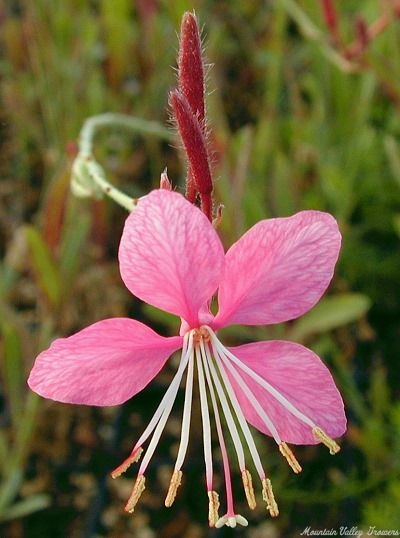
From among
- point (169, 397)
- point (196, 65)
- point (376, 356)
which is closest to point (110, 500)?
point (376, 356)

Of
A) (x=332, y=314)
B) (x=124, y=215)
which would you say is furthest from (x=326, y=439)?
(x=124, y=215)

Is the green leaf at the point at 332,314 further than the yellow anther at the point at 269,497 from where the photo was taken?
Yes

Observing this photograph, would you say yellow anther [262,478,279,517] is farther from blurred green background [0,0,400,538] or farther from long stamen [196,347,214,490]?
blurred green background [0,0,400,538]

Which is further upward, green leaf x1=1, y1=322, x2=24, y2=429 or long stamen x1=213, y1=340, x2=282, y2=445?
long stamen x1=213, y1=340, x2=282, y2=445

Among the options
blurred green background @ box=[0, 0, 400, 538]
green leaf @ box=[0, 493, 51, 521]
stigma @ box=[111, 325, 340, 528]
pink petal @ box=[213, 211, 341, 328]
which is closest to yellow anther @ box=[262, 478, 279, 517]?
stigma @ box=[111, 325, 340, 528]

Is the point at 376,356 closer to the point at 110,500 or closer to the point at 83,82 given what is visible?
the point at 110,500

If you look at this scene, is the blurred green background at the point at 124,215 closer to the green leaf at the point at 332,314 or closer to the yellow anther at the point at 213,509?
the green leaf at the point at 332,314

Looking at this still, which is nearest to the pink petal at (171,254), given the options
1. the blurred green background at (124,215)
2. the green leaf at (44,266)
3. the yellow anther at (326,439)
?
the yellow anther at (326,439)

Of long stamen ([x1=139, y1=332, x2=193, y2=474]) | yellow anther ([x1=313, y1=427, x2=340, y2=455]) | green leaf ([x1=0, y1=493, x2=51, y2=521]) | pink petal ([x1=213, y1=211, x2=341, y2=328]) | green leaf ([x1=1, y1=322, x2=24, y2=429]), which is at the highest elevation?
pink petal ([x1=213, y1=211, x2=341, y2=328])
